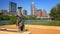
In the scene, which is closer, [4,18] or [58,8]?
[4,18]

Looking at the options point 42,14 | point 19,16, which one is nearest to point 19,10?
point 19,16

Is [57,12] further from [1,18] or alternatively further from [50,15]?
[1,18]

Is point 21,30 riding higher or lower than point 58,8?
lower

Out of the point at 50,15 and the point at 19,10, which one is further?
the point at 50,15

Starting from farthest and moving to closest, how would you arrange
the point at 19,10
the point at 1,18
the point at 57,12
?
1. the point at 57,12
2. the point at 1,18
3. the point at 19,10

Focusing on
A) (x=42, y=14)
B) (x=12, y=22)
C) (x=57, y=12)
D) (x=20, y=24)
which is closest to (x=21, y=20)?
(x=20, y=24)

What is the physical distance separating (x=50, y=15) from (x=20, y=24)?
20.8 m

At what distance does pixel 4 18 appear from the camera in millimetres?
19734

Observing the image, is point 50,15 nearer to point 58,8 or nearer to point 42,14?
point 58,8

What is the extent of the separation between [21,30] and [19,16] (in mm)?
607

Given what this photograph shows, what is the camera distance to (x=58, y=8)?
25.4m

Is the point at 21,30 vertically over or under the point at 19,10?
under

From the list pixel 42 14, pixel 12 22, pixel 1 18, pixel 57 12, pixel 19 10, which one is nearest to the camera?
pixel 19 10

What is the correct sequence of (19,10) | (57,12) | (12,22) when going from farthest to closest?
(57,12) < (12,22) < (19,10)
